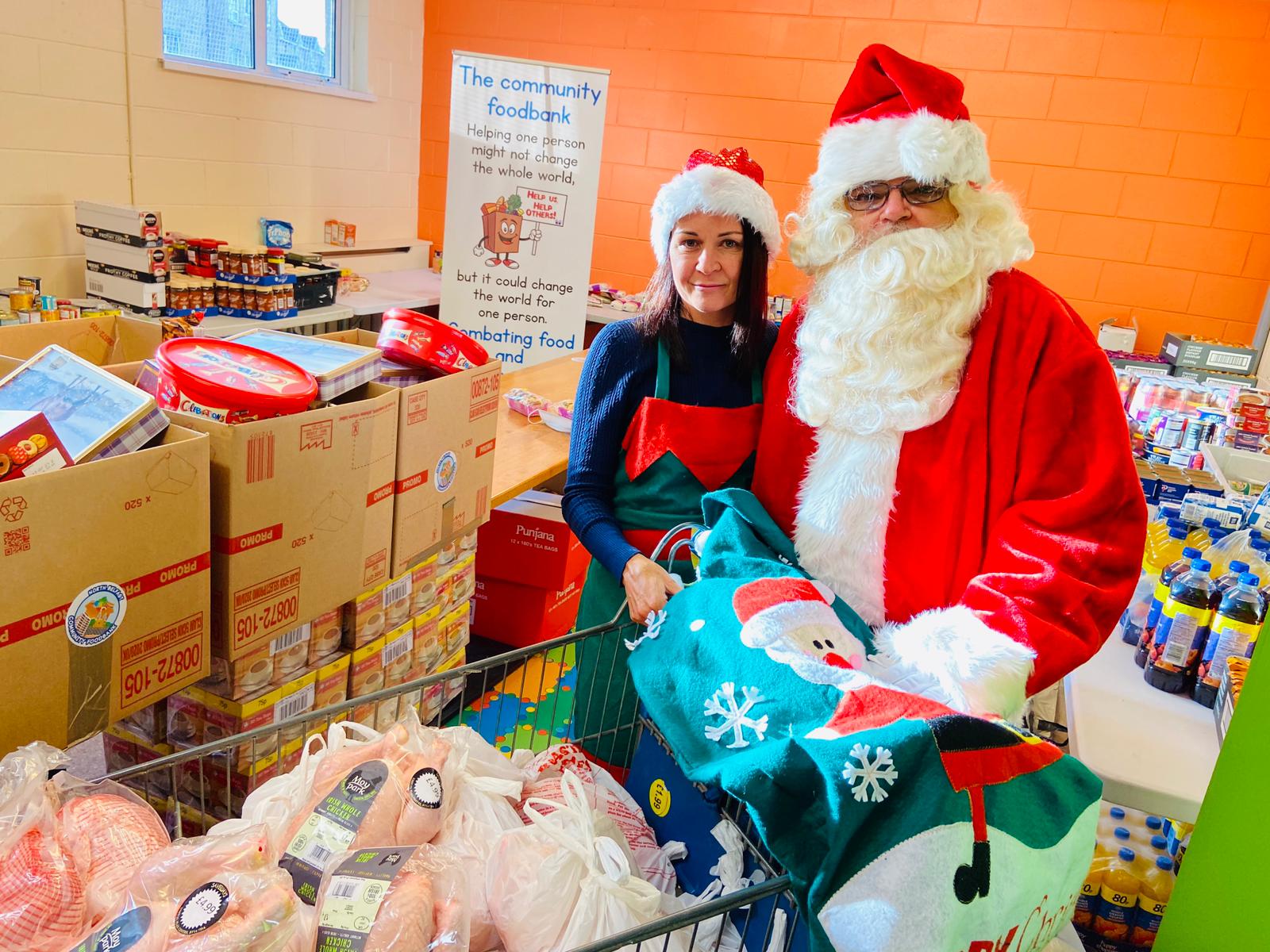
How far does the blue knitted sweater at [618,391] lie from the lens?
69.0 inches

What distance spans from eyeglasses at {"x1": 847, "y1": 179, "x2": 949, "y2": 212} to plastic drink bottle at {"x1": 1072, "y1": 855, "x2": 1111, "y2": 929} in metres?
1.59

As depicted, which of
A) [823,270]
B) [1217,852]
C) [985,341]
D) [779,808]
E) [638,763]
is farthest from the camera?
[823,270]

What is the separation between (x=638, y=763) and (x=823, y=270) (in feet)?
3.34

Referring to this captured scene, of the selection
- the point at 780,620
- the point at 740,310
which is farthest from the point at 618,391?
the point at 780,620

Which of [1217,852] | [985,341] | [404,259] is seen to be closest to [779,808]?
[1217,852]

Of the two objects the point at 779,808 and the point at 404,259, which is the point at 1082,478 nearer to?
the point at 779,808

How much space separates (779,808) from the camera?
897mm

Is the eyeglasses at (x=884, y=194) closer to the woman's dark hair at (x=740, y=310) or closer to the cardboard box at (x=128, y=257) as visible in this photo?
the woman's dark hair at (x=740, y=310)

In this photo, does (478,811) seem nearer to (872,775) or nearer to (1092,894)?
(872,775)

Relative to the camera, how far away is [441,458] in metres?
1.84

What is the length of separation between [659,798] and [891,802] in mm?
446

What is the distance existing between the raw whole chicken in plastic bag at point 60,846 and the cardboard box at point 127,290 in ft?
10.4

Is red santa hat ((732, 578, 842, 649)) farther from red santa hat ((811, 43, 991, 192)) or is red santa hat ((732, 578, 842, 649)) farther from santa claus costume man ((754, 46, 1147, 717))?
red santa hat ((811, 43, 991, 192))

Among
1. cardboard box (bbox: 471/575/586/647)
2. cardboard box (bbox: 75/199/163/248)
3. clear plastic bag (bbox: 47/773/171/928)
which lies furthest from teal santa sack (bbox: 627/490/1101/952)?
cardboard box (bbox: 75/199/163/248)
